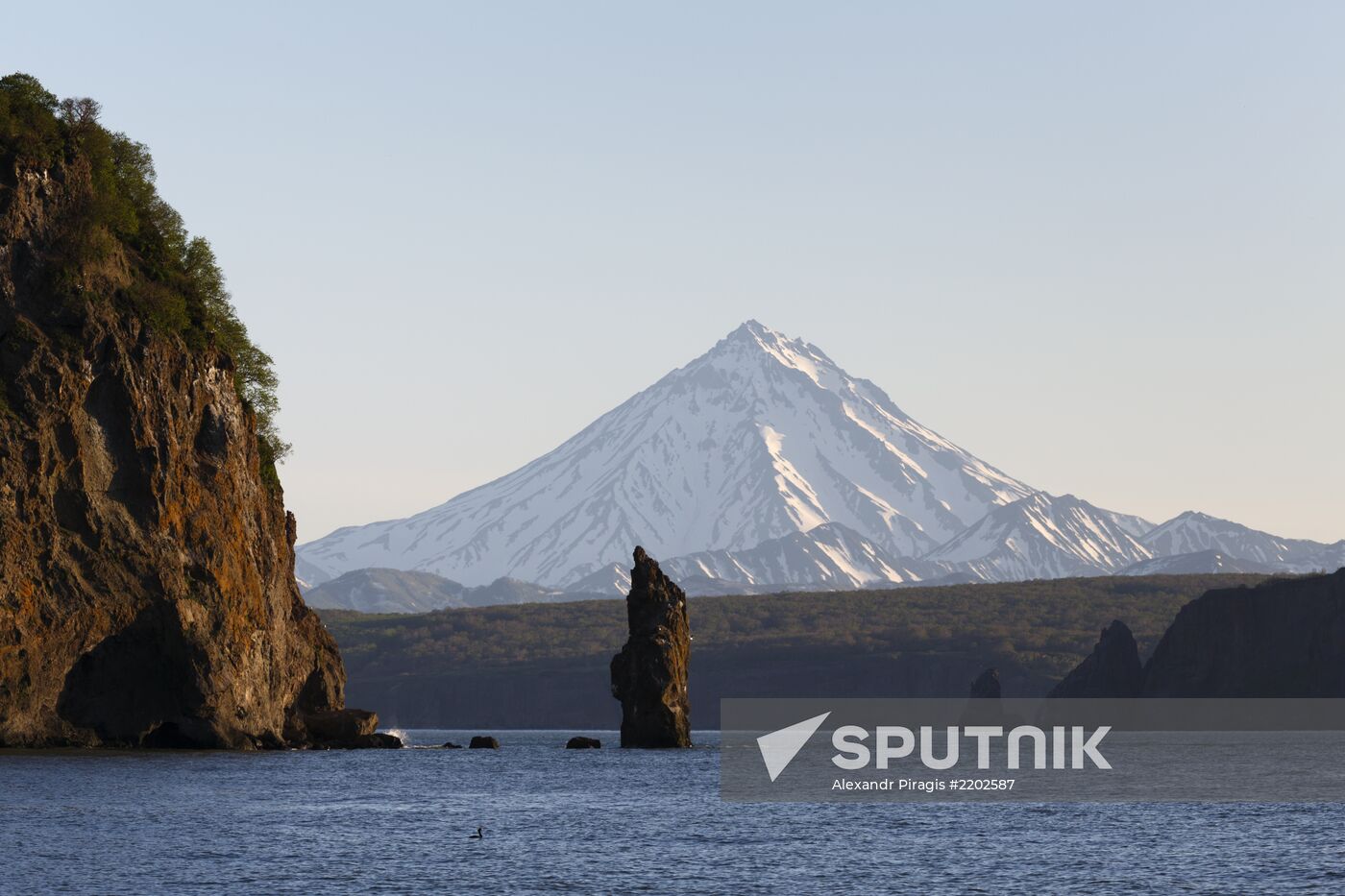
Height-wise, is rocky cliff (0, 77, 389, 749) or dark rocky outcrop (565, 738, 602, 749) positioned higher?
rocky cliff (0, 77, 389, 749)

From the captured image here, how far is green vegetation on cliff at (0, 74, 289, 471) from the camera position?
115m

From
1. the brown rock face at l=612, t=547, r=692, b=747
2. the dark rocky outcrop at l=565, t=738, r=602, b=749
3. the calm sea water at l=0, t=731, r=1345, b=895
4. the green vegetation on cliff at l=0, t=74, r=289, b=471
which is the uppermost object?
the green vegetation on cliff at l=0, t=74, r=289, b=471

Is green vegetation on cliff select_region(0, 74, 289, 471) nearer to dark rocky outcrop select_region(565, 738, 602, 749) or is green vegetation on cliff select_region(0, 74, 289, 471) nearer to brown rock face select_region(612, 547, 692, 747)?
brown rock face select_region(612, 547, 692, 747)

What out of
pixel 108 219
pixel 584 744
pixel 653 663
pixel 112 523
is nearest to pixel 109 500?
pixel 112 523

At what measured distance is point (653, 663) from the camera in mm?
149250

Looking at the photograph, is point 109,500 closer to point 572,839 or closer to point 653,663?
point 572,839

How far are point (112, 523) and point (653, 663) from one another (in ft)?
165

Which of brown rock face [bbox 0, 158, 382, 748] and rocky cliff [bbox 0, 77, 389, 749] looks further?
rocky cliff [bbox 0, 77, 389, 749]

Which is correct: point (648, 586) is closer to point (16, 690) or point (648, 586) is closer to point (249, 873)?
point (16, 690)

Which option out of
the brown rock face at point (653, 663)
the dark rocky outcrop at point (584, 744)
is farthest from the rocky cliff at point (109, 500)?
the dark rocky outcrop at point (584, 744)

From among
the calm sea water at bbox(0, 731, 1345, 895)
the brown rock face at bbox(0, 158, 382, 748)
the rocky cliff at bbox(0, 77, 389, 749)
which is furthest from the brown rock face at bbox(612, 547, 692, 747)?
the calm sea water at bbox(0, 731, 1345, 895)

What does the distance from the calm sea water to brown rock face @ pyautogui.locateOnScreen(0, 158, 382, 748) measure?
23.0 feet

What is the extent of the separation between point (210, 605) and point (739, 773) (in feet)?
124

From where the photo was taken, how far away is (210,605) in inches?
4695
